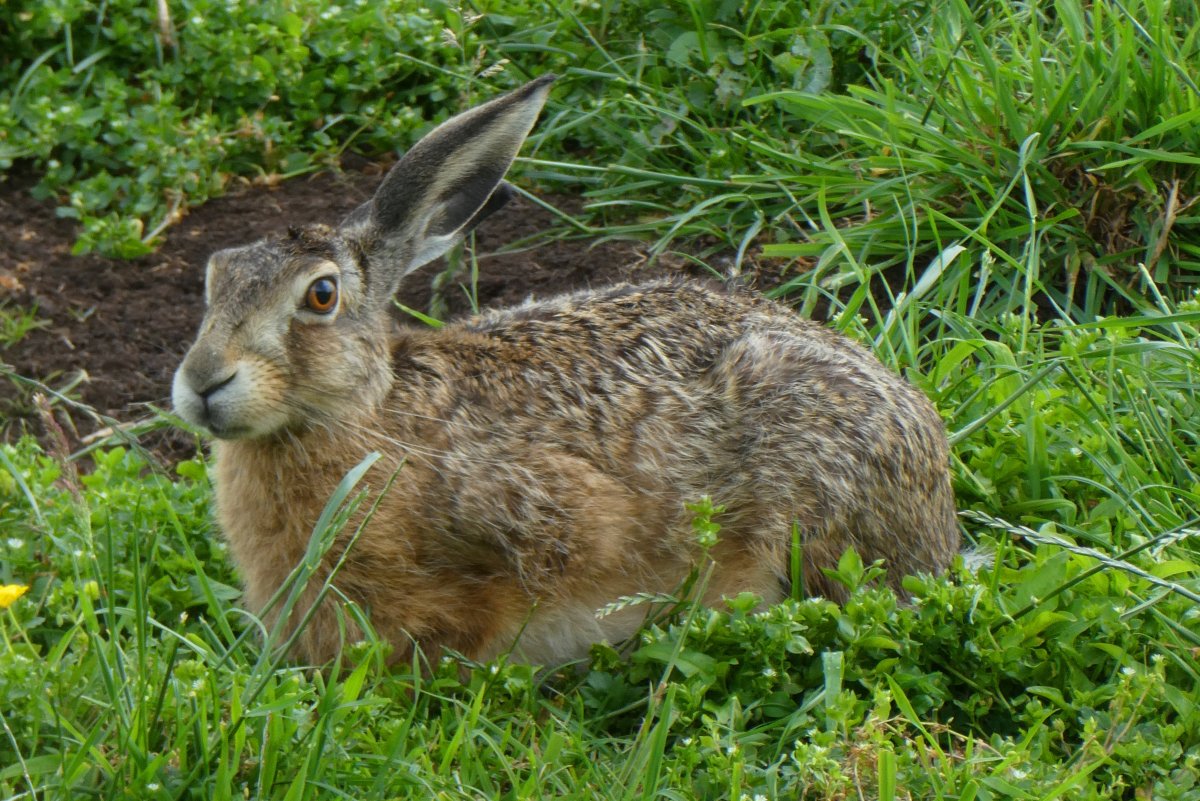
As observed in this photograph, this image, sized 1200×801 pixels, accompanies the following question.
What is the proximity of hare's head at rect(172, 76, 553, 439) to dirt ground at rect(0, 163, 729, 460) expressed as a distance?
1454 millimetres

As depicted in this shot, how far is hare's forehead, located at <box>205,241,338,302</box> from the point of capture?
4344 millimetres

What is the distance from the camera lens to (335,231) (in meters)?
4.71

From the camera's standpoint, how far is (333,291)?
14.7 feet

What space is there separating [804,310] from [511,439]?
1727 mm

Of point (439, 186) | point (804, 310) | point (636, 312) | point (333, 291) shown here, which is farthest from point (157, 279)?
point (804, 310)

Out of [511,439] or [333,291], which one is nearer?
[333,291]

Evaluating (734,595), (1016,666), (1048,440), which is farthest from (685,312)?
(1016,666)

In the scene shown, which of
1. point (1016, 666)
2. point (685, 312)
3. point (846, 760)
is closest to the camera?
point (846, 760)

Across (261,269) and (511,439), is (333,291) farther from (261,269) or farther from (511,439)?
(511,439)

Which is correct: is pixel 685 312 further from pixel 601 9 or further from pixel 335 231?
pixel 601 9

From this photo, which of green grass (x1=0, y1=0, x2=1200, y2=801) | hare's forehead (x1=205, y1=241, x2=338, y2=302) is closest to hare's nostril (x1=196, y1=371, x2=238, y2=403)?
hare's forehead (x1=205, y1=241, x2=338, y2=302)

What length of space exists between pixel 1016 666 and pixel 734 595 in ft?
3.09

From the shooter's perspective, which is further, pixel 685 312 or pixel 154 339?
pixel 154 339

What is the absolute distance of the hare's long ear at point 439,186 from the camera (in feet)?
15.4
